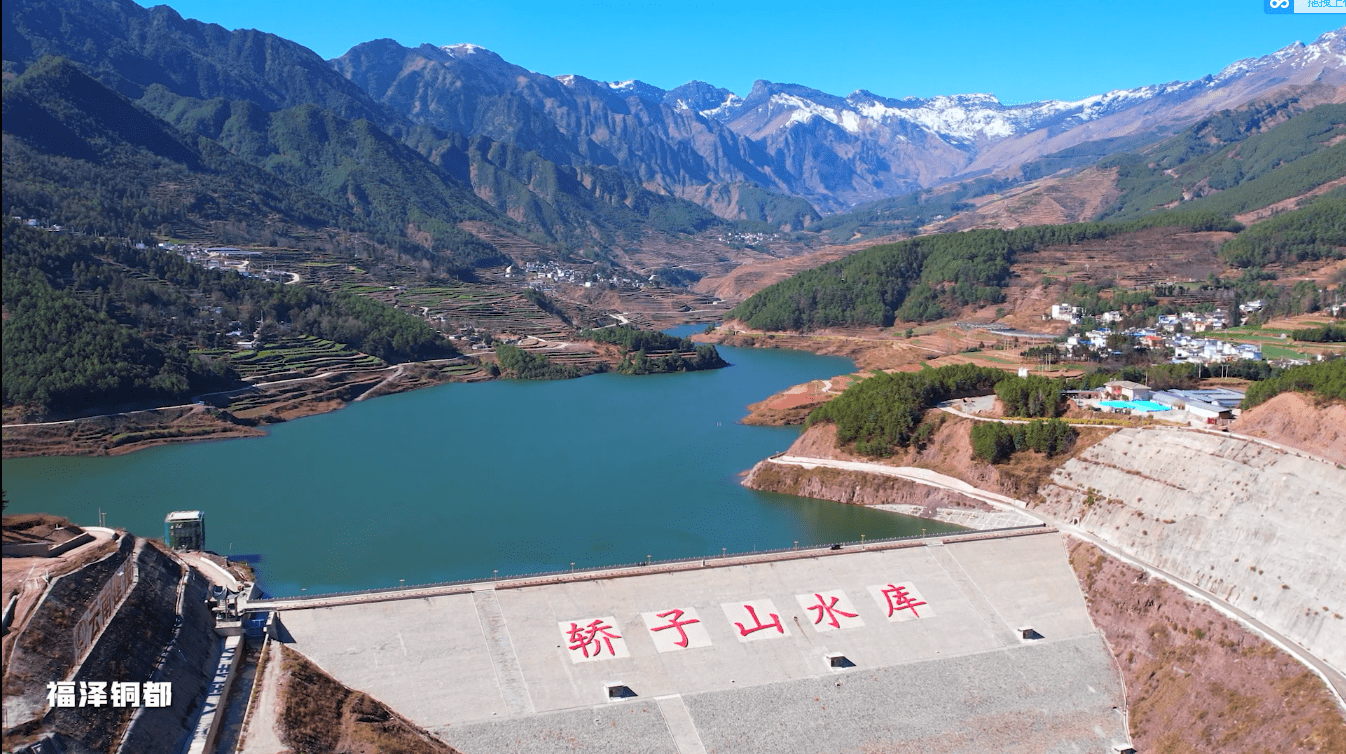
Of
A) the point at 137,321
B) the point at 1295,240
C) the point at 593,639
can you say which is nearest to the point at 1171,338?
the point at 1295,240

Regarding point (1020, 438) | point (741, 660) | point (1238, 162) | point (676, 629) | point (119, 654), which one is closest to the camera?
point (119, 654)

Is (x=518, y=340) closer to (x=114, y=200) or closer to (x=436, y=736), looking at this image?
(x=114, y=200)

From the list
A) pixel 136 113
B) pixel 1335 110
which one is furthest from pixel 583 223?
pixel 1335 110

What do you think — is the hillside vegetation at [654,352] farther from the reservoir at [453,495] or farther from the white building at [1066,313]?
the white building at [1066,313]

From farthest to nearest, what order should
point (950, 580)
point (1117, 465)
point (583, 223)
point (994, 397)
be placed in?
point (583, 223)
point (994, 397)
point (1117, 465)
point (950, 580)

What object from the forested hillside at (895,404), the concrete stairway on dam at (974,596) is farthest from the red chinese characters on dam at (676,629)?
the forested hillside at (895,404)

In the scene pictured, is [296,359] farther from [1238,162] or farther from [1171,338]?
[1238,162]
